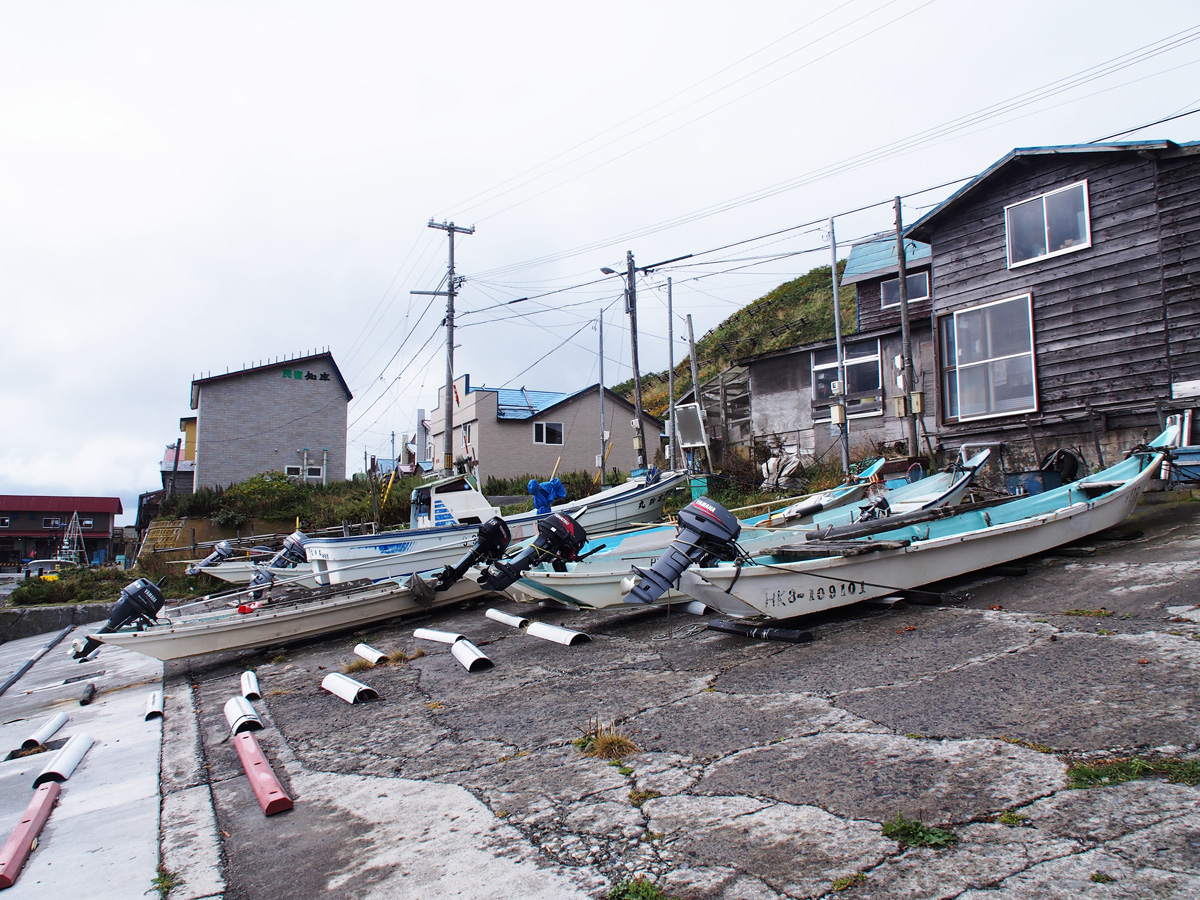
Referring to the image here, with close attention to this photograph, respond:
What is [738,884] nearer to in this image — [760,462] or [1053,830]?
[1053,830]

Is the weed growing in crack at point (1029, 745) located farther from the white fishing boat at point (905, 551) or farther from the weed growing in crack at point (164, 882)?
the weed growing in crack at point (164, 882)

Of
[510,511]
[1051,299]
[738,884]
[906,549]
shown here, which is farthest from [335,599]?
[1051,299]

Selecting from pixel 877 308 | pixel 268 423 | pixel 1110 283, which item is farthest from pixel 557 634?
pixel 268 423

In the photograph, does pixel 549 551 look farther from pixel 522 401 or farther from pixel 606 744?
pixel 522 401

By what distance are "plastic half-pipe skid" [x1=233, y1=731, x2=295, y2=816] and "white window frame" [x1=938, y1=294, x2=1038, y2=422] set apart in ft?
45.5

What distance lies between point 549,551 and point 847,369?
13771 millimetres

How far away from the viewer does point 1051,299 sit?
1334cm

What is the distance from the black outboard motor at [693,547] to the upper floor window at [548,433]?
26.7 meters

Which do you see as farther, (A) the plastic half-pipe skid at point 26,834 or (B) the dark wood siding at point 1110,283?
(B) the dark wood siding at point 1110,283

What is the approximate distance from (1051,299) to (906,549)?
27.8 ft

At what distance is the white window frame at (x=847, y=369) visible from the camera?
65.7 ft


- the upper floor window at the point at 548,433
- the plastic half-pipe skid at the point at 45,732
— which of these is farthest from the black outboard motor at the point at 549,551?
the upper floor window at the point at 548,433

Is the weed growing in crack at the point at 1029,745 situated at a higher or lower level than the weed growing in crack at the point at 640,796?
higher

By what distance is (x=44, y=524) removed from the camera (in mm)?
53094
